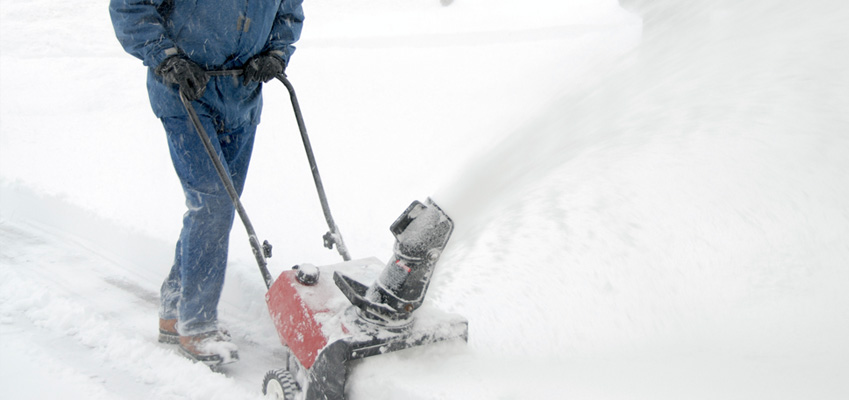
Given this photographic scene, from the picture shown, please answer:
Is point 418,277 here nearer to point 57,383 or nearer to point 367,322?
point 367,322

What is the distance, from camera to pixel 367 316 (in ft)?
5.83

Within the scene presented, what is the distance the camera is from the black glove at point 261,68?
2.30 meters

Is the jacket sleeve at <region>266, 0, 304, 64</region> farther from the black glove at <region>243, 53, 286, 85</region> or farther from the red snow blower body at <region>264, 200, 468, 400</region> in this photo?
the red snow blower body at <region>264, 200, 468, 400</region>

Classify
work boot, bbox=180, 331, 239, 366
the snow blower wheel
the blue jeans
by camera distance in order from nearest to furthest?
the snow blower wheel < the blue jeans < work boot, bbox=180, 331, 239, 366

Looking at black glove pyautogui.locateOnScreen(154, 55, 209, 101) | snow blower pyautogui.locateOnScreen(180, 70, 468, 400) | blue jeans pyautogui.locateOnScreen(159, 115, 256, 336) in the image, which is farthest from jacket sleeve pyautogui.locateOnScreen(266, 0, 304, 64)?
snow blower pyautogui.locateOnScreen(180, 70, 468, 400)

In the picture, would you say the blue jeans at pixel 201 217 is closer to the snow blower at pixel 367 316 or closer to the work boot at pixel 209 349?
the work boot at pixel 209 349

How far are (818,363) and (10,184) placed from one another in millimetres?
4648

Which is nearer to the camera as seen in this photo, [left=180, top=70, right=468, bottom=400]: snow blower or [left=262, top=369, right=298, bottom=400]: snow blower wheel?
[left=180, top=70, right=468, bottom=400]: snow blower

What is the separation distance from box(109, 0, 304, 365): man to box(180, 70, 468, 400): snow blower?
1.87 ft

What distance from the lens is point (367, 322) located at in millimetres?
1768

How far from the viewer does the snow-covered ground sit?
1.81 m

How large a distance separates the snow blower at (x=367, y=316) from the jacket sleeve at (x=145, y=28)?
0.92m

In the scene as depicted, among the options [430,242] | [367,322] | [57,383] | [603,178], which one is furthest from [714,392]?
[57,383]

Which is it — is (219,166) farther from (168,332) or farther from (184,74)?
(168,332)
